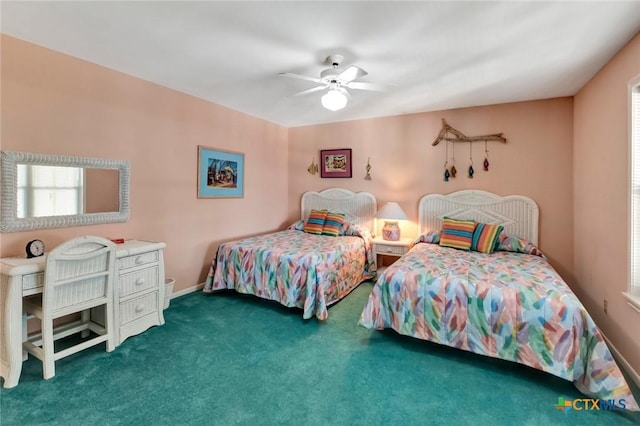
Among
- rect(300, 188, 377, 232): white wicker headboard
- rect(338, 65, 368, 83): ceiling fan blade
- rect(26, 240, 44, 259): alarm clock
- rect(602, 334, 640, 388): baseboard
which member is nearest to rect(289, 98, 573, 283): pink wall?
rect(300, 188, 377, 232): white wicker headboard

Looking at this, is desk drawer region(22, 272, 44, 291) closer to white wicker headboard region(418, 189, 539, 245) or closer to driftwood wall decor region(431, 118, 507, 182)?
white wicker headboard region(418, 189, 539, 245)

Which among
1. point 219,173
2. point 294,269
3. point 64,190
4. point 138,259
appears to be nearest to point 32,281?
point 138,259

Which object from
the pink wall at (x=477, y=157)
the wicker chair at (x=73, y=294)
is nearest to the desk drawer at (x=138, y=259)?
the wicker chair at (x=73, y=294)

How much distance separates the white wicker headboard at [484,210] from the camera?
3.65 meters

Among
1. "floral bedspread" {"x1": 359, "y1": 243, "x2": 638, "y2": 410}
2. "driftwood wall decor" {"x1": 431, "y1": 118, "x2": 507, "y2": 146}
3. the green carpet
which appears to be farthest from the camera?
"driftwood wall decor" {"x1": 431, "y1": 118, "x2": 507, "y2": 146}

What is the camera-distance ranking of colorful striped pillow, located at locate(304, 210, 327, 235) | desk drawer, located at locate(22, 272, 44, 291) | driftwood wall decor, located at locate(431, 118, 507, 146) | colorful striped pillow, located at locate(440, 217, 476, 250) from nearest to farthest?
desk drawer, located at locate(22, 272, 44, 291) → colorful striped pillow, located at locate(440, 217, 476, 250) → driftwood wall decor, located at locate(431, 118, 507, 146) → colorful striped pillow, located at locate(304, 210, 327, 235)

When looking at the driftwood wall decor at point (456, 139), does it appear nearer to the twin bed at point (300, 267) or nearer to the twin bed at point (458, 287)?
the twin bed at point (458, 287)

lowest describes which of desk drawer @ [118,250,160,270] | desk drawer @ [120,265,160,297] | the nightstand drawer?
desk drawer @ [120,265,160,297]

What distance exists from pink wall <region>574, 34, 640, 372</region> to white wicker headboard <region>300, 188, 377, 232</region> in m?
2.50

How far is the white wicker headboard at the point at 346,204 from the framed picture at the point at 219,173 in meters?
1.23

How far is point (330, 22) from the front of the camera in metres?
2.04

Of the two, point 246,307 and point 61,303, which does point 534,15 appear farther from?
point 61,303

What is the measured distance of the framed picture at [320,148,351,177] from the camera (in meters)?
4.86

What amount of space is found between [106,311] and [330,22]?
2841 mm
